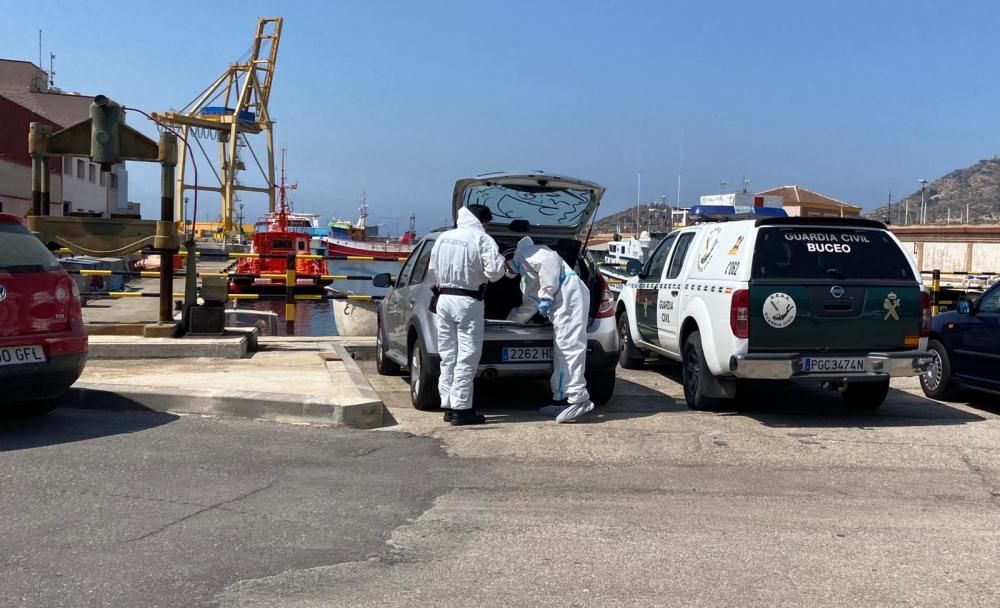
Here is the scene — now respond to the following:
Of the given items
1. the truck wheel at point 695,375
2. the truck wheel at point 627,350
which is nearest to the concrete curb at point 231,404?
the truck wheel at point 695,375

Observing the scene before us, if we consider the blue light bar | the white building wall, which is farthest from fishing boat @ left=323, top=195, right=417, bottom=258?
the blue light bar

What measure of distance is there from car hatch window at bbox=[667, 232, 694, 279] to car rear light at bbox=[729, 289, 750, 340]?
1.88 meters

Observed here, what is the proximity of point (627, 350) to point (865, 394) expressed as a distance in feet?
11.1

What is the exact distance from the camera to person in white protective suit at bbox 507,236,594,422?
7.95m

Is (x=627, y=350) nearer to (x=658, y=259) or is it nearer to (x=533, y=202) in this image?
(x=658, y=259)

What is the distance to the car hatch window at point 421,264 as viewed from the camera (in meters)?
9.04

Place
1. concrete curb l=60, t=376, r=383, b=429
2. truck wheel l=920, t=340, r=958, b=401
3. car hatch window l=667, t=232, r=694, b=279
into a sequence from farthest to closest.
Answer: car hatch window l=667, t=232, r=694, b=279 → truck wheel l=920, t=340, r=958, b=401 → concrete curb l=60, t=376, r=383, b=429

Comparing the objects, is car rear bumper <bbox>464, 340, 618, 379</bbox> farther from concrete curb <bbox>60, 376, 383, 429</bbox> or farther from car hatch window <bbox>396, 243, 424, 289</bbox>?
car hatch window <bbox>396, 243, 424, 289</bbox>

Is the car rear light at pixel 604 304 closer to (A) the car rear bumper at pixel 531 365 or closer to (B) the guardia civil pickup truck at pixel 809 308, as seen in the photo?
(A) the car rear bumper at pixel 531 365

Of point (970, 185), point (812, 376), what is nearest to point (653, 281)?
point (812, 376)

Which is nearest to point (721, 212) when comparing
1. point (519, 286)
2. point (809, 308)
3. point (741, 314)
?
point (519, 286)

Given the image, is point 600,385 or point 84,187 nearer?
point 600,385

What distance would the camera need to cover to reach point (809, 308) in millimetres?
7809

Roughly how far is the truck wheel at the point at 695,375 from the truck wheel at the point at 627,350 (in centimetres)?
259
